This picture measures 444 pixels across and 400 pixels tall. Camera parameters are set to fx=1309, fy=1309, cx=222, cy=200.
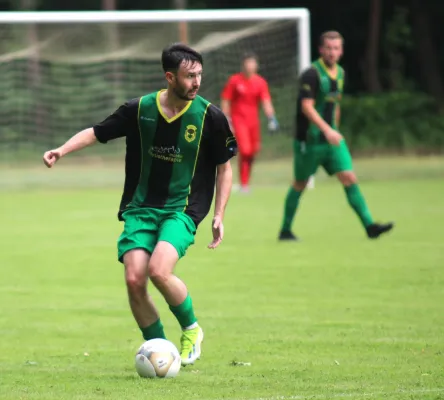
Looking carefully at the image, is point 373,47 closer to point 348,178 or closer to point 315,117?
point 348,178

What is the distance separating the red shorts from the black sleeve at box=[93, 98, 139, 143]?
13548mm

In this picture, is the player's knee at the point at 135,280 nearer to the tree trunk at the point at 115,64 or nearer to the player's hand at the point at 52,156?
the player's hand at the point at 52,156

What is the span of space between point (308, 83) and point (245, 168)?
24.9 feet

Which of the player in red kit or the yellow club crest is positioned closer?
the yellow club crest

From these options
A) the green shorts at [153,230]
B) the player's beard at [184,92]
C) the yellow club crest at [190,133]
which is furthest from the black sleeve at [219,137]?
the green shorts at [153,230]

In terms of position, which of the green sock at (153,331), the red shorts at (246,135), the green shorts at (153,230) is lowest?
the red shorts at (246,135)

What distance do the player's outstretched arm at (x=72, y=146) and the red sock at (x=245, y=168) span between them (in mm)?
13593

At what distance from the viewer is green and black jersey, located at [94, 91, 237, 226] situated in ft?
24.1

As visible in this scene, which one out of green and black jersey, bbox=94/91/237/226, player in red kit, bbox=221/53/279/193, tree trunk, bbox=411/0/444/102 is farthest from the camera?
tree trunk, bbox=411/0/444/102

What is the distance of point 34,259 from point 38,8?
22.5m

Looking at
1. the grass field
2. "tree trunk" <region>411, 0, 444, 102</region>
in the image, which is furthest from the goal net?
"tree trunk" <region>411, 0, 444, 102</region>

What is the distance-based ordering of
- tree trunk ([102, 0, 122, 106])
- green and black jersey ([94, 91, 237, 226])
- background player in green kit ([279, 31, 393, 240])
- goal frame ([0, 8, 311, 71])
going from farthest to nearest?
tree trunk ([102, 0, 122, 106]), goal frame ([0, 8, 311, 71]), background player in green kit ([279, 31, 393, 240]), green and black jersey ([94, 91, 237, 226])

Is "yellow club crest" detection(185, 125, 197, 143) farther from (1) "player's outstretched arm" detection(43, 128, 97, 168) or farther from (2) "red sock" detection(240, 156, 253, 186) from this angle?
(2) "red sock" detection(240, 156, 253, 186)

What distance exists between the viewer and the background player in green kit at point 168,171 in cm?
724
